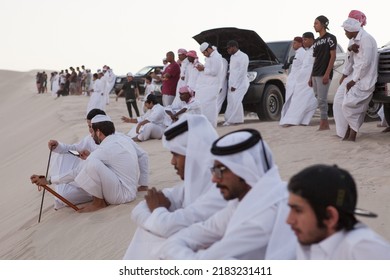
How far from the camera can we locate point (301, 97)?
37.8ft

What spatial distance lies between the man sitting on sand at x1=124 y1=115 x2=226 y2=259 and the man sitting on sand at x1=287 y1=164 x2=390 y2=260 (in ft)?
3.30

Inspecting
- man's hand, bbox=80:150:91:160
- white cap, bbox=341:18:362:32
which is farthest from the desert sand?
white cap, bbox=341:18:362:32

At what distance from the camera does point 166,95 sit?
48.3ft

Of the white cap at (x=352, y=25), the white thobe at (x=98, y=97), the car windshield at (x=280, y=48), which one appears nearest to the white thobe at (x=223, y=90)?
the car windshield at (x=280, y=48)

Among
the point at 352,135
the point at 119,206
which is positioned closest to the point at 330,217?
the point at 119,206

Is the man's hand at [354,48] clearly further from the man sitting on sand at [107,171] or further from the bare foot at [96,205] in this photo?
the bare foot at [96,205]

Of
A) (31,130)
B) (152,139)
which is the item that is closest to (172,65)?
(152,139)

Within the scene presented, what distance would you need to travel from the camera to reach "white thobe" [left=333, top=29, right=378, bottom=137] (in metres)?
8.55

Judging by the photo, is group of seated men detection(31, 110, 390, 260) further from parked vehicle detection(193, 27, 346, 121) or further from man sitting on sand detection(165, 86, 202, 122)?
parked vehicle detection(193, 27, 346, 121)

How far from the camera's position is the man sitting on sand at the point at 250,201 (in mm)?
3006

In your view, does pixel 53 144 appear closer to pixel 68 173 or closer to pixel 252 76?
pixel 68 173

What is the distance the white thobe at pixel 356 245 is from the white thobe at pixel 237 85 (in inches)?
409
